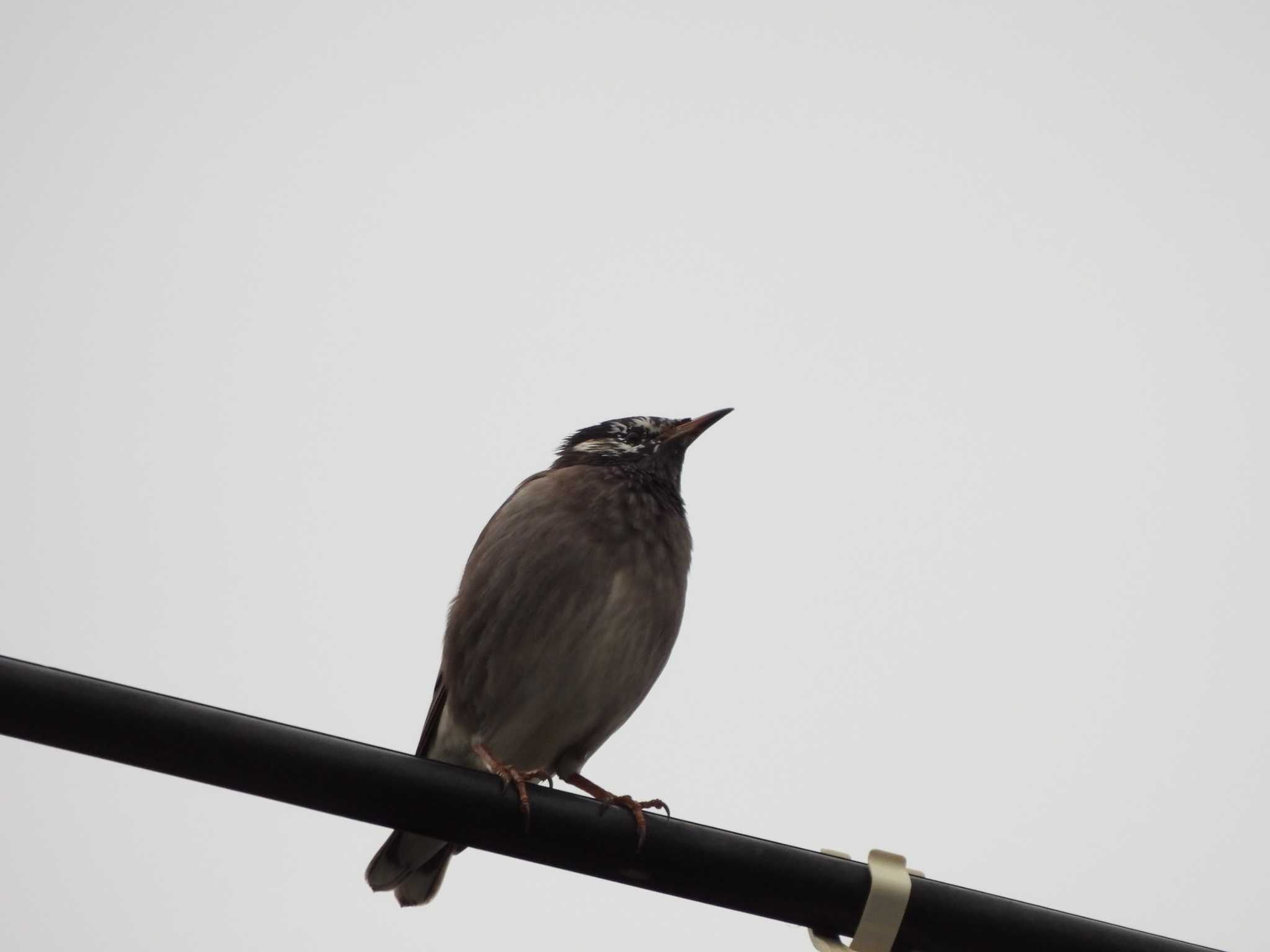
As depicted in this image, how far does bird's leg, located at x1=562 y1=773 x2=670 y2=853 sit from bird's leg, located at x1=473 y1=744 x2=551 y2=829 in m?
0.11

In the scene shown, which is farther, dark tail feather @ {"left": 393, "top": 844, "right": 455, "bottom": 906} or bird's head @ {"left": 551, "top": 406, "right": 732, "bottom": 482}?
bird's head @ {"left": 551, "top": 406, "right": 732, "bottom": 482}

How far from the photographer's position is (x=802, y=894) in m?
2.61

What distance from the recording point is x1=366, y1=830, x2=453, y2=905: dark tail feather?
14.2 ft

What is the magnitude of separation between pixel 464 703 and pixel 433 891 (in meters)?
0.76

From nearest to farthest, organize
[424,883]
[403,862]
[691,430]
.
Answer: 1. [403,862]
2. [424,883]
3. [691,430]

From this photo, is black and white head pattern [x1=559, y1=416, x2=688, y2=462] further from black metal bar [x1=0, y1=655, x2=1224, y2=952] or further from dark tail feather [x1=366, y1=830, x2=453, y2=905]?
black metal bar [x1=0, y1=655, x2=1224, y2=952]

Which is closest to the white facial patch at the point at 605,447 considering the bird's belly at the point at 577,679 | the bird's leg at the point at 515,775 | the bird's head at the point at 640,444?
the bird's head at the point at 640,444

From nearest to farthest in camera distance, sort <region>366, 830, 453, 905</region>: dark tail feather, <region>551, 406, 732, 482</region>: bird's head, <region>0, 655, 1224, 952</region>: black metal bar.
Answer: <region>0, 655, 1224, 952</region>: black metal bar < <region>366, 830, 453, 905</region>: dark tail feather < <region>551, 406, 732, 482</region>: bird's head

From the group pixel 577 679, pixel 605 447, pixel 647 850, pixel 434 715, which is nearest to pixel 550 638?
pixel 577 679

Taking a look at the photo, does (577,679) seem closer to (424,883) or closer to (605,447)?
(424,883)

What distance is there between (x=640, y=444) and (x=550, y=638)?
1.38 metres

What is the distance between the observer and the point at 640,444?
17.4 feet

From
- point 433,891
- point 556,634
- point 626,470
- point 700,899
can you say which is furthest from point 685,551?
point 700,899

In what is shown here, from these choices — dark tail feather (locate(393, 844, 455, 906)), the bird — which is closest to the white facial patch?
the bird
